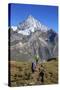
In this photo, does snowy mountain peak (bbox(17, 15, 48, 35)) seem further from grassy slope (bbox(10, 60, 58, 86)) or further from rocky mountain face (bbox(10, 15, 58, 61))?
grassy slope (bbox(10, 60, 58, 86))

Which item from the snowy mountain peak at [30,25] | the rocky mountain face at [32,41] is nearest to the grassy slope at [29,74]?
the rocky mountain face at [32,41]

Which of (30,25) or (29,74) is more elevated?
(30,25)

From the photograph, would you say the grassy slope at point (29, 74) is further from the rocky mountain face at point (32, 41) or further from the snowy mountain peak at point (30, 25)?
the snowy mountain peak at point (30, 25)

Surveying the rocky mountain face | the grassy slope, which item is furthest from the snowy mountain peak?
the grassy slope

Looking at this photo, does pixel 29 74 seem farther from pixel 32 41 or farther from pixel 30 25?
Result: pixel 30 25

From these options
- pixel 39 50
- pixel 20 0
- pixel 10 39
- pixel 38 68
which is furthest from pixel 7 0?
pixel 38 68

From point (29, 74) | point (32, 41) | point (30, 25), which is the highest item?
point (30, 25)

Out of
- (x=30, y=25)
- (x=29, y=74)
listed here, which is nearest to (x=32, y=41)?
(x=30, y=25)
